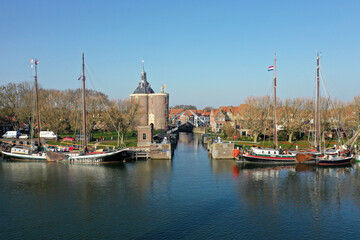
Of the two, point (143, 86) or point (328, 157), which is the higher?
point (143, 86)

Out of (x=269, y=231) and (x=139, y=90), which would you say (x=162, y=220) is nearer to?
(x=269, y=231)

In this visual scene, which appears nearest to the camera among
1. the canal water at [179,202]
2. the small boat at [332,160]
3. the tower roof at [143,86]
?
the canal water at [179,202]

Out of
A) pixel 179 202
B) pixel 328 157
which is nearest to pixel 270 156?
pixel 328 157

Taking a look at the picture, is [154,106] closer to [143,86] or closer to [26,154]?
[143,86]

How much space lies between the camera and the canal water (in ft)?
84.6

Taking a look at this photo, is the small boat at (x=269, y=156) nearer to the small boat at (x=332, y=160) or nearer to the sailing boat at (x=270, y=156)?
the sailing boat at (x=270, y=156)

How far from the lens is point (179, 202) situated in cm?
3284

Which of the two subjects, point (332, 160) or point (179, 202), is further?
point (332, 160)

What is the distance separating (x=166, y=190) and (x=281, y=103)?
161ft

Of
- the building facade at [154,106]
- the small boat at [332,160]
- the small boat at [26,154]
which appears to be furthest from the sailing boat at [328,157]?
the building facade at [154,106]

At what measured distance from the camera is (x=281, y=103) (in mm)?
76312

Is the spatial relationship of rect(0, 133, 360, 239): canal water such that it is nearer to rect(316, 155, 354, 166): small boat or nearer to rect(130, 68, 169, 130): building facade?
rect(316, 155, 354, 166): small boat

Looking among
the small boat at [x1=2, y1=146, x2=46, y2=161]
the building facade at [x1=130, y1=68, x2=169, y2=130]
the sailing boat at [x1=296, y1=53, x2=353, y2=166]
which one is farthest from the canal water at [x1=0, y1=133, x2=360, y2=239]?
the building facade at [x1=130, y1=68, x2=169, y2=130]

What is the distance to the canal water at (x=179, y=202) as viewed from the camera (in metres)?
25.8
